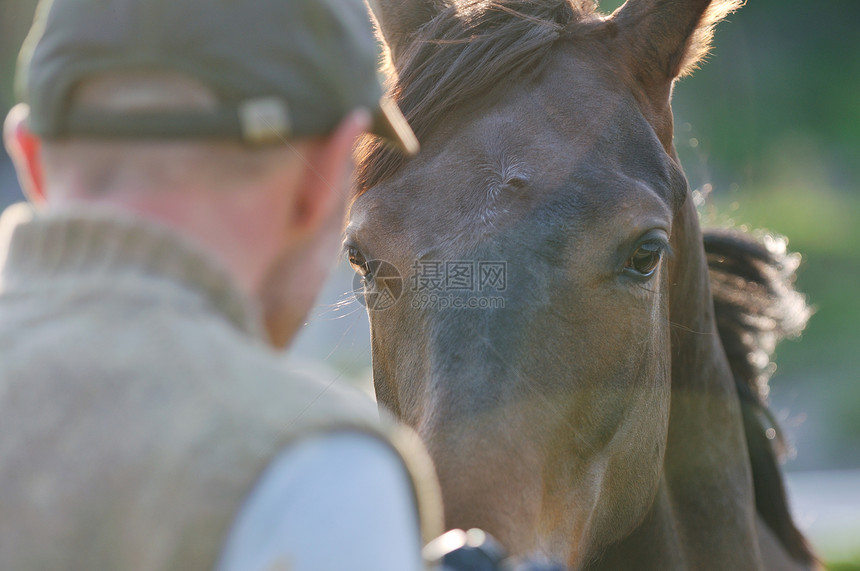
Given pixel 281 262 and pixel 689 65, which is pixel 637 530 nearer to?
pixel 689 65

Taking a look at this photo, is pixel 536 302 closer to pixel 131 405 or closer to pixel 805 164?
pixel 131 405

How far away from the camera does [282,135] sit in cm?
87

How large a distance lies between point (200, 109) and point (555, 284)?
1280 millimetres

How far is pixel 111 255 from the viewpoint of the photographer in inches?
33.3

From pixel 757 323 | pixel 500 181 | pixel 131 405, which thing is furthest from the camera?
pixel 757 323

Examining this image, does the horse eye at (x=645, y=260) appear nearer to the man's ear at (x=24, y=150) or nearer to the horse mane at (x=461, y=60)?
the horse mane at (x=461, y=60)

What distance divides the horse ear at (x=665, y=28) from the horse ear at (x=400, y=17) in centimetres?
65

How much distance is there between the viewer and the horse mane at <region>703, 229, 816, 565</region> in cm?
315

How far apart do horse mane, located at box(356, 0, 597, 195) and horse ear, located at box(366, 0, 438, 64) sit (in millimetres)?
Result: 253

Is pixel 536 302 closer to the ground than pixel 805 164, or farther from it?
farther from it

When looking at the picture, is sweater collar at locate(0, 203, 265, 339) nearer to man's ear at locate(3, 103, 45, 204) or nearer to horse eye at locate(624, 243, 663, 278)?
man's ear at locate(3, 103, 45, 204)

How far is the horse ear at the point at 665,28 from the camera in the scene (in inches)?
97.4

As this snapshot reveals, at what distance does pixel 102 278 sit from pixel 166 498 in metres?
0.25

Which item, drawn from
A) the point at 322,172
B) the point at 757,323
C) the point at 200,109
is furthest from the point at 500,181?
the point at 757,323
